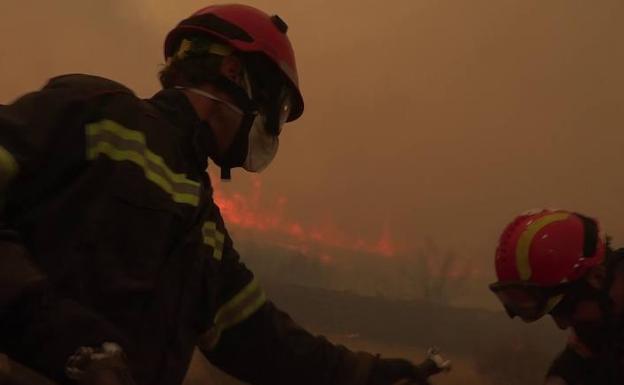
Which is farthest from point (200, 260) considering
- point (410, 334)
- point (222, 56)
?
point (410, 334)

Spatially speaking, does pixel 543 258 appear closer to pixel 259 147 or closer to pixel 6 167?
pixel 259 147

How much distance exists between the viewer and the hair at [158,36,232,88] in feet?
7.38

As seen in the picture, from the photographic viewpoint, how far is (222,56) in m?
2.28

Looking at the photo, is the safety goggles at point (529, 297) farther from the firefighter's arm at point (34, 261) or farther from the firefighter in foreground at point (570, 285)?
the firefighter's arm at point (34, 261)

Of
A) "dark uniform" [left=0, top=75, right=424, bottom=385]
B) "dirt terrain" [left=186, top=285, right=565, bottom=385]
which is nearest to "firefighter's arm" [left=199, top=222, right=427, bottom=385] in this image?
"dark uniform" [left=0, top=75, right=424, bottom=385]

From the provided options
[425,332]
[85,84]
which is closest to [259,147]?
[85,84]

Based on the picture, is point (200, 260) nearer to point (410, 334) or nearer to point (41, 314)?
point (41, 314)

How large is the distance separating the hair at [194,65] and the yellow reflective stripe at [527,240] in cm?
190

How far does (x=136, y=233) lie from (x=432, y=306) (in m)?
16.3

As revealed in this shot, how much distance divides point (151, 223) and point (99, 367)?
0.49 m

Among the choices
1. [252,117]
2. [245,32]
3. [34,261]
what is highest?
[245,32]

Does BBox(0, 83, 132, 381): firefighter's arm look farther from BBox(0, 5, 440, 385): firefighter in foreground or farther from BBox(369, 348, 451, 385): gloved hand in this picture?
BBox(369, 348, 451, 385): gloved hand

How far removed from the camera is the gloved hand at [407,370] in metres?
2.39

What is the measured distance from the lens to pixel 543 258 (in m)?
3.06
